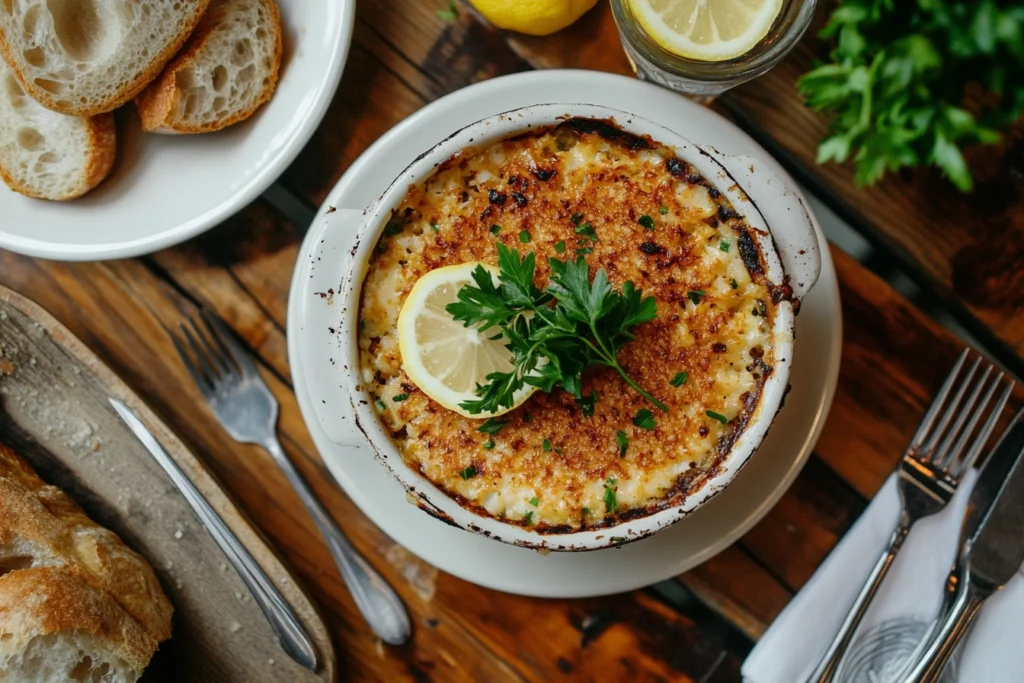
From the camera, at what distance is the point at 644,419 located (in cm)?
151

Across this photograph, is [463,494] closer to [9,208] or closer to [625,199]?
[625,199]

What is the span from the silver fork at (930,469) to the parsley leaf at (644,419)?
0.70 m

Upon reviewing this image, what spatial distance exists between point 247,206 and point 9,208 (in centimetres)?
52

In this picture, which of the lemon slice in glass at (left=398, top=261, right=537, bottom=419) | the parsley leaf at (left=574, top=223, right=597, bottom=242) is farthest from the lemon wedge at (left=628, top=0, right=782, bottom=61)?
the lemon slice in glass at (left=398, top=261, right=537, bottom=419)

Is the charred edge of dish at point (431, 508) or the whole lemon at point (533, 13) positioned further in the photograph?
the whole lemon at point (533, 13)

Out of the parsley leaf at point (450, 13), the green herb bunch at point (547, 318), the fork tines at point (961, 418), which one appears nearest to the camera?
the green herb bunch at point (547, 318)

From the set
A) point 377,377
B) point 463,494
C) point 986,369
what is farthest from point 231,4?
point 986,369

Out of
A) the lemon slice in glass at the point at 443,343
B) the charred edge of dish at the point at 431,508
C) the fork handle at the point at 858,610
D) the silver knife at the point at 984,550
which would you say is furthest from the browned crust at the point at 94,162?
the silver knife at the point at 984,550

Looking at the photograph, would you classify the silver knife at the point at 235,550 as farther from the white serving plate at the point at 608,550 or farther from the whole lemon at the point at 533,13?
the whole lemon at the point at 533,13

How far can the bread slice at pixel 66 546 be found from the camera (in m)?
1.83

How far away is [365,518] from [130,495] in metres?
0.54

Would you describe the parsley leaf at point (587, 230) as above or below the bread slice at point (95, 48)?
above

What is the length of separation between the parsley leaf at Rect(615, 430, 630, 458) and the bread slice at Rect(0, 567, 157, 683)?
1131mm

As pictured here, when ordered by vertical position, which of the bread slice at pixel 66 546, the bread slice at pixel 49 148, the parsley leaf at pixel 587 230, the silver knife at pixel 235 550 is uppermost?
the parsley leaf at pixel 587 230
